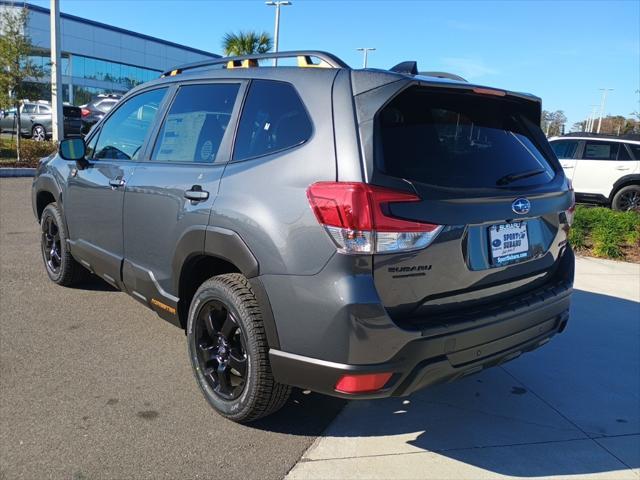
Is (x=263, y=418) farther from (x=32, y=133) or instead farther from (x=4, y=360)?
(x=32, y=133)

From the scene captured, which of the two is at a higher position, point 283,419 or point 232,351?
point 232,351

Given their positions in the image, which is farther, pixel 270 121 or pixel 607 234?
pixel 607 234

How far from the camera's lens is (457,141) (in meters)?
2.66

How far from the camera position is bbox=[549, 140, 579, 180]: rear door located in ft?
41.7

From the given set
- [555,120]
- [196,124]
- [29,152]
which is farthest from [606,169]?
[555,120]

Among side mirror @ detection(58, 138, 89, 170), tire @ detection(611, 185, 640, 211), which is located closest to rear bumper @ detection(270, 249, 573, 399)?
side mirror @ detection(58, 138, 89, 170)

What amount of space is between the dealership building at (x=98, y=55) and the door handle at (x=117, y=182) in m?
41.6

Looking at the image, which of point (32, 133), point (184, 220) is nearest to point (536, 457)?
point (184, 220)

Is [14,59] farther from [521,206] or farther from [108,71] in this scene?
[108,71]

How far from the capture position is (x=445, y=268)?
7.97 ft

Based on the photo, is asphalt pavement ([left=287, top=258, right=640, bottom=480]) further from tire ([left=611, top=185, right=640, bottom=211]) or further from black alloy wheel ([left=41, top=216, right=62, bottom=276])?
tire ([left=611, top=185, right=640, bottom=211])

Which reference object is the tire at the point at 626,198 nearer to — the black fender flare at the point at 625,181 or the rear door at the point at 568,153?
the black fender flare at the point at 625,181

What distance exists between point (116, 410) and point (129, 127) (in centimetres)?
210

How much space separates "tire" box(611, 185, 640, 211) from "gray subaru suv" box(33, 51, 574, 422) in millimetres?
10469
